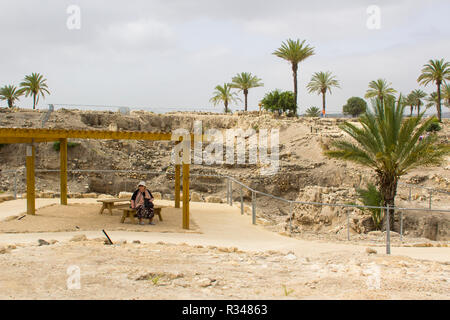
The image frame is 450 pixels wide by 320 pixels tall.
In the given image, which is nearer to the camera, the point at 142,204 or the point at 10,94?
the point at 142,204

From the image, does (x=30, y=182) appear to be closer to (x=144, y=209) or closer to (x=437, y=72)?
(x=144, y=209)

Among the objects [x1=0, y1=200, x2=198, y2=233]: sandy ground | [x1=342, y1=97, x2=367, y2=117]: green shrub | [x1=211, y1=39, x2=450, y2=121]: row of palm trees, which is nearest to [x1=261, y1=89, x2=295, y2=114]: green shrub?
[x1=211, y1=39, x2=450, y2=121]: row of palm trees

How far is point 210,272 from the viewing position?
6.76 metres

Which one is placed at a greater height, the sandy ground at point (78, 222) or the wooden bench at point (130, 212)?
the wooden bench at point (130, 212)

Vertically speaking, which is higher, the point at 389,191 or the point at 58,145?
the point at 58,145

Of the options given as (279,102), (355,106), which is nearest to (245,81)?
(279,102)

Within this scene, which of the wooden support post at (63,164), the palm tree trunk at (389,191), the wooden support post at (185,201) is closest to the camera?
the wooden support post at (185,201)

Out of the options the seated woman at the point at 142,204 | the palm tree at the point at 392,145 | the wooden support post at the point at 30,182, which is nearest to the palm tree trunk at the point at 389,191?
the palm tree at the point at 392,145

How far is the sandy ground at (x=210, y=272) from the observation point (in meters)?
5.68

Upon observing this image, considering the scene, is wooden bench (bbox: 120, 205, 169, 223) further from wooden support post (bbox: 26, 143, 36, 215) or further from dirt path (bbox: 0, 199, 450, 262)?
wooden support post (bbox: 26, 143, 36, 215)

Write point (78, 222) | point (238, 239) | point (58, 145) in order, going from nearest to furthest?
1. point (238, 239)
2. point (78, 222)
3. point (58, 145)

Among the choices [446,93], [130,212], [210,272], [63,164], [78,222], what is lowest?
[78,222]

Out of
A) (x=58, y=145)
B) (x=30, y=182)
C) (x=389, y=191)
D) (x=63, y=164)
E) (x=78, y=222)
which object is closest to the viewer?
(x=78, y=222)

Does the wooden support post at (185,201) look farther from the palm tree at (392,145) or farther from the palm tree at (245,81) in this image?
the palm tree at (245,81)
